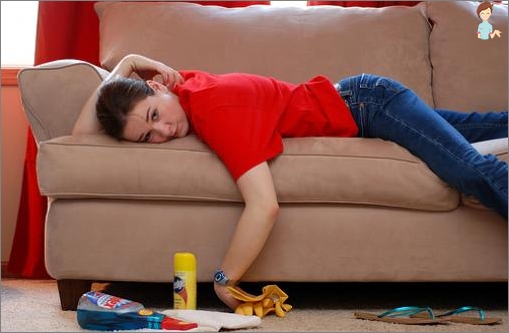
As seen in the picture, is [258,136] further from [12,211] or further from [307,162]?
[12,211]

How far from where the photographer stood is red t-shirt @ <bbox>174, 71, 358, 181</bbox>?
1.84 meters

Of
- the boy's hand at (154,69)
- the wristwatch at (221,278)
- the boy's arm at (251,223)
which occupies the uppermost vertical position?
the boy's hand at (154,69)

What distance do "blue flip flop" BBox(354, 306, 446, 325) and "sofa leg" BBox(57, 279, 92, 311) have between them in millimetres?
702

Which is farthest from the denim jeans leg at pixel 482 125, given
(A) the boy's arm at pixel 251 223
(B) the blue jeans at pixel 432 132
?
(A) the boy's arm at pixel 251 223

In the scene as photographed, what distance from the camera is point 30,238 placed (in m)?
2.85

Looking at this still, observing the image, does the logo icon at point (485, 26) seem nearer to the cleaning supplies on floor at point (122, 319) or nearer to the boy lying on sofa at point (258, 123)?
the boy lying on sofa at point (258, 123)

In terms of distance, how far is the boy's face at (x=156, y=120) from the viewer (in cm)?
187

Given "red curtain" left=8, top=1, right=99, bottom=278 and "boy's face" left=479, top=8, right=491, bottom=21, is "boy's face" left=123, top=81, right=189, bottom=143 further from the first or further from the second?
"boy's face" left=479, top=8, right=491, bottom=21

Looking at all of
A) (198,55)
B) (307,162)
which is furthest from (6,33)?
(307,162)

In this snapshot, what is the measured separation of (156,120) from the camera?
6.23ft

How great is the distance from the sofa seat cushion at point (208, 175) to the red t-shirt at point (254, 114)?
0.18ft

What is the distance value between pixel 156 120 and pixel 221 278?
43cm

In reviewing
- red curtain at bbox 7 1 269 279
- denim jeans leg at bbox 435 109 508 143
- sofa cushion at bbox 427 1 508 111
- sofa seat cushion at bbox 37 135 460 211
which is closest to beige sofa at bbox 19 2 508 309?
sofa seat cushion at bbox 37 135 460 211

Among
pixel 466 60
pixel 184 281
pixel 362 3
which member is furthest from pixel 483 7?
pixel 184 281
